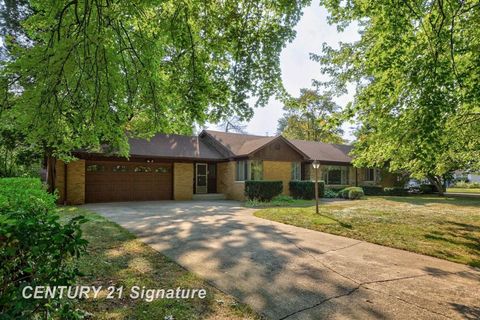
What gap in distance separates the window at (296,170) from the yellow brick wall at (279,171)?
445 mm

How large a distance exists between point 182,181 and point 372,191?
54.8ft

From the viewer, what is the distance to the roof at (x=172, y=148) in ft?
59.9

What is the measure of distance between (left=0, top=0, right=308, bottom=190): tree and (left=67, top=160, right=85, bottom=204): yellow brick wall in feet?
34.6

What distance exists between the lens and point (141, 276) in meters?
4.61

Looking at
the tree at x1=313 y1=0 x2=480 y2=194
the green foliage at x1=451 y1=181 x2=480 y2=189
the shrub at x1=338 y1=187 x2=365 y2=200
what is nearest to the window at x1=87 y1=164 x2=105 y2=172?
the tree at x1=313 y1=0 x2=480 y2=194

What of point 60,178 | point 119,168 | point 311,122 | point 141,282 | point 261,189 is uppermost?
point 311,122

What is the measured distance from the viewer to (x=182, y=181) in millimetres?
19359

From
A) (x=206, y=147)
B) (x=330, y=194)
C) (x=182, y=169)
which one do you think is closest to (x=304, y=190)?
(x=330, y=194)

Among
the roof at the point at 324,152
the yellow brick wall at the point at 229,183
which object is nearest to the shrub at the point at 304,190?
the roof at the point at 324,152

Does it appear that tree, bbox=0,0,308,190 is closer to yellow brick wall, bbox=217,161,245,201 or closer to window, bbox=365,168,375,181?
yellow brick wall, bbox=217,161,245,201

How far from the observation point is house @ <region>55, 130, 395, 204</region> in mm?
16359

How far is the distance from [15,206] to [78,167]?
14386 millimetres

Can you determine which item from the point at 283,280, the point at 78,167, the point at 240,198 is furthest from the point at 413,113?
the point at 78,167

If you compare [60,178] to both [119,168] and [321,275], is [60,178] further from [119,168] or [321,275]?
[321,275]
